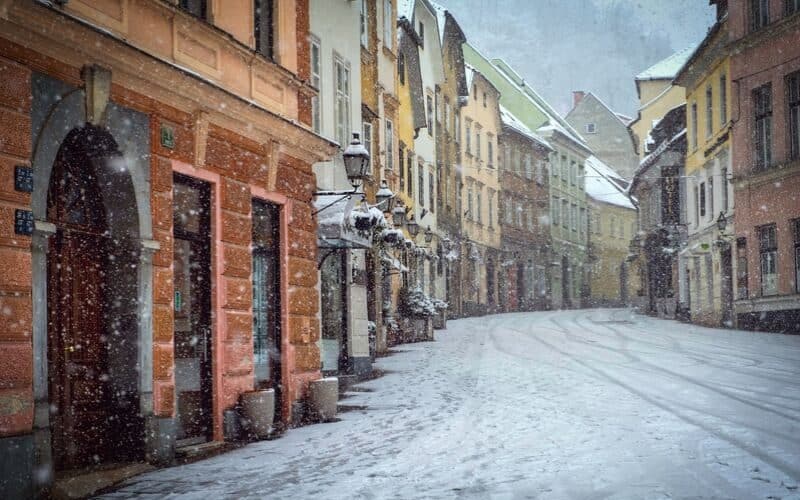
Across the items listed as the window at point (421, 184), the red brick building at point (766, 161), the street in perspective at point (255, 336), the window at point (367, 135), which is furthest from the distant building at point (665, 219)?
the window at point (367, 135)

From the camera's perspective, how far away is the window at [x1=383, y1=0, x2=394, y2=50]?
2770 centimetres

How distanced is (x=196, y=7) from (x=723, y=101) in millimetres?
26748

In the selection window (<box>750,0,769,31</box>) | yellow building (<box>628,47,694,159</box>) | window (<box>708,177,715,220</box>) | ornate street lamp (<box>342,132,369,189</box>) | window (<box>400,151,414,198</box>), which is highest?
yellow building (<box>628,47,694,159</box>)

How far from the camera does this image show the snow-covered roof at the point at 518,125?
56.5m

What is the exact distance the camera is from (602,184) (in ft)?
A: 245

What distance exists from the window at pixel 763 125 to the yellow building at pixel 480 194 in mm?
18634

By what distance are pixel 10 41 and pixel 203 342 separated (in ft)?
14.5

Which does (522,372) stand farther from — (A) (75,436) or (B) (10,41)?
(B) (10,41)

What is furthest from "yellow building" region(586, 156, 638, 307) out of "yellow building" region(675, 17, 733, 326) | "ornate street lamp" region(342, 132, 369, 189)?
"ornate street lamp" region(342, 132, 369, 189)

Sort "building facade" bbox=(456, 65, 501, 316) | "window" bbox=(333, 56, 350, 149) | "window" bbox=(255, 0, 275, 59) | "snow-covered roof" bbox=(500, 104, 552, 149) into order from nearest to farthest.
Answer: "window" bbox=(255, 0, 275, 59) → "window" bbox=(333, 56, 350, 149) → "building facade" bbox=(456, 65, 501, 316) → "snow-covered roof" bbox=(500, 104, 552, 149)

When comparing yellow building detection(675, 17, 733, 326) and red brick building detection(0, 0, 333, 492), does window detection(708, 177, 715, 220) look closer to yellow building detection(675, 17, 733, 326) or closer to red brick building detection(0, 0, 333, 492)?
yellow building detection(675, 17, 733, 326)

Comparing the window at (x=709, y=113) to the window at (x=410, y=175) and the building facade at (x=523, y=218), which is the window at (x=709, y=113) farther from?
the building facade at (x=523, y=218)

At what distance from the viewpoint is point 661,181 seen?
156ft

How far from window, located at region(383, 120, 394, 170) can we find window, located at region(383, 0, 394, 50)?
7.29ft
